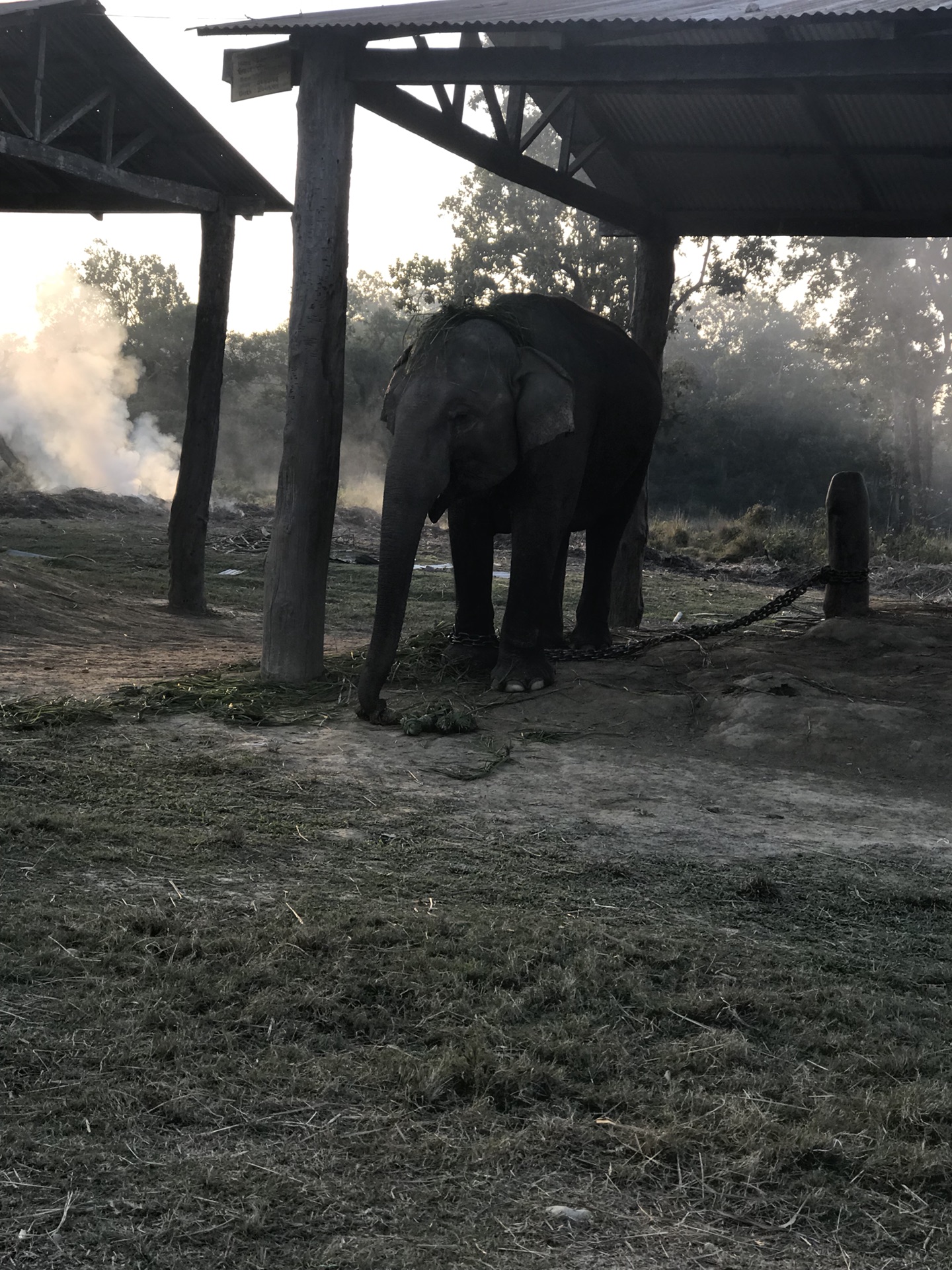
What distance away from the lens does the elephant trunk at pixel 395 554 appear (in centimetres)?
690

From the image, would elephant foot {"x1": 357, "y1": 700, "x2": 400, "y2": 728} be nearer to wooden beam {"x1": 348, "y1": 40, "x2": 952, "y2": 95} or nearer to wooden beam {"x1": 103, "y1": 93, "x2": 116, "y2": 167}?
wooden beam {"x1": 348, "y1": 40, "x2": 952, "y2": 95}

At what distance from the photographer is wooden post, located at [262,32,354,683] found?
311 inches

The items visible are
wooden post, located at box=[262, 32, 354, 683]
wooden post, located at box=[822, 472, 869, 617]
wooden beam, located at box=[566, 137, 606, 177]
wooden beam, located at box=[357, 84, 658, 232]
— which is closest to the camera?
wooden post, located at box=[262, 32, 354, 683]

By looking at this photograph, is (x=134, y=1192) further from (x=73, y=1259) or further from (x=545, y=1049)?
(x=545, y=1049)

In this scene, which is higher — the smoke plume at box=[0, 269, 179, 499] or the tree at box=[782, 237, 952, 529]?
the tree at box=[782, 237, 952, 529]

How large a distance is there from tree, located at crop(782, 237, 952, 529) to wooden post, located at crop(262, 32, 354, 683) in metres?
33.7

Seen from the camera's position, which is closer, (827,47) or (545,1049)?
(545,1049)

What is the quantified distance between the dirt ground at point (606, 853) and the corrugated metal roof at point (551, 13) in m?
3.69

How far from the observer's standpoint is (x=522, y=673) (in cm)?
793

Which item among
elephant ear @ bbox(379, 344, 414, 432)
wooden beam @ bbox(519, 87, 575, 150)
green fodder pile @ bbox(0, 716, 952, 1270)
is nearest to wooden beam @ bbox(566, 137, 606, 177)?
wooden beam @ bbox(519, 87, 575, 150)

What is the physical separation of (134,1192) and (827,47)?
22.8 feet

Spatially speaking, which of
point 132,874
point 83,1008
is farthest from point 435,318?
point 83,1008

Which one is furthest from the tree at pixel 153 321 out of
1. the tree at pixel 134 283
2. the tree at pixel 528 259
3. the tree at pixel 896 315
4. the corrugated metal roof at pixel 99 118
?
the corrugated metal roof at pixel 99 118

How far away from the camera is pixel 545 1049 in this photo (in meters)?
3.00
